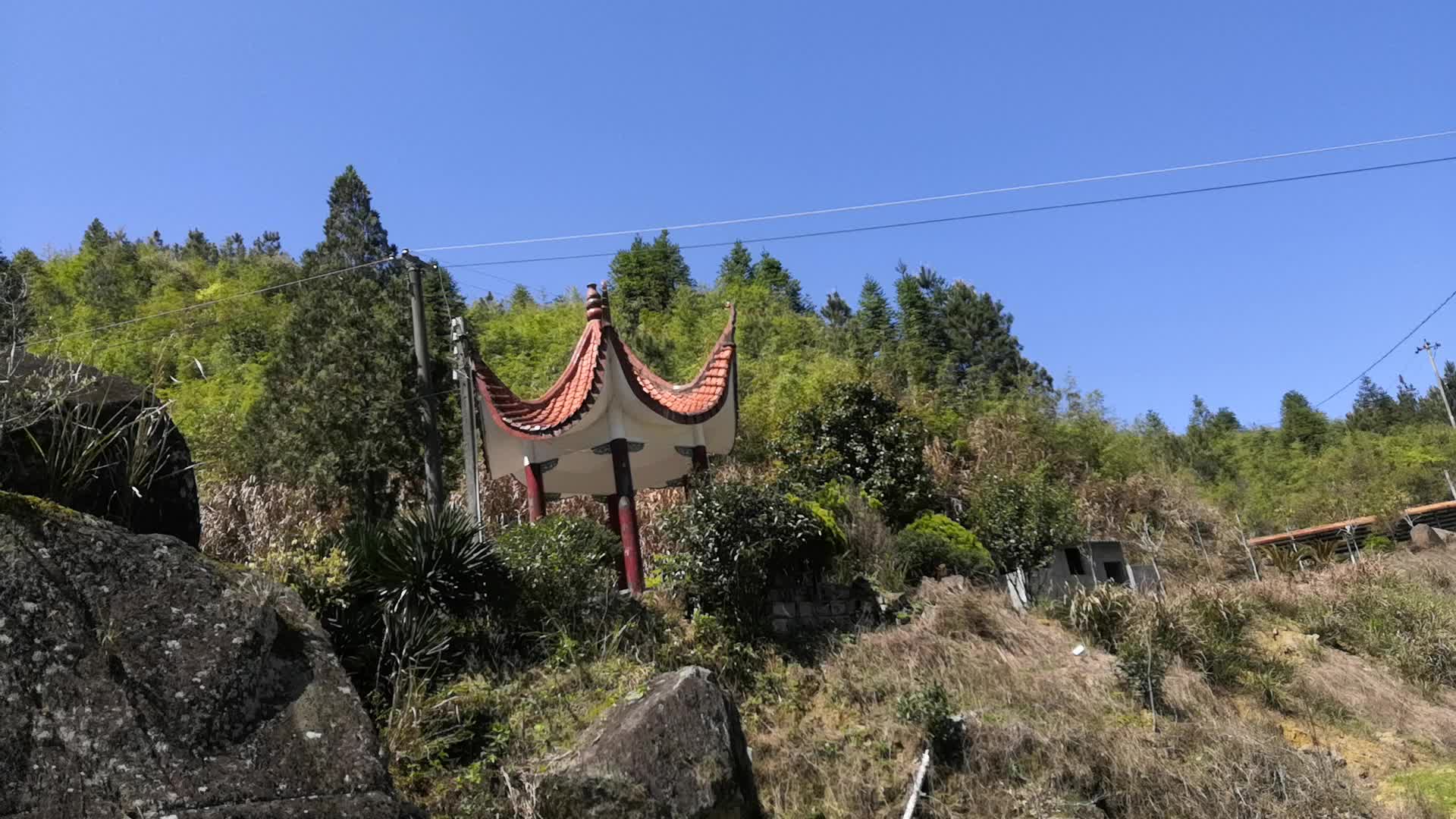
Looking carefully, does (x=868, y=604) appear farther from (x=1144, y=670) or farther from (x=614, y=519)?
(x=614, y=519)

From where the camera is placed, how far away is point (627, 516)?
42.2 feet

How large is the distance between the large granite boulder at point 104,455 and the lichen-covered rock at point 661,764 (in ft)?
11.1

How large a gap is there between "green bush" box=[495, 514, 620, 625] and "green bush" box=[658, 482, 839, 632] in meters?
0.89

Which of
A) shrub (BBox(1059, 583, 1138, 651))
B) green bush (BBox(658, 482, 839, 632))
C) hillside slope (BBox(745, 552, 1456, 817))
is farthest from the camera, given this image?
shrub (BBox(1059, 583, 1138, 651))

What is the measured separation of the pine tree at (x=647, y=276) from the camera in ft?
153

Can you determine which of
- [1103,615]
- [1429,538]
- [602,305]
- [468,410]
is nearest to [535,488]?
[468,410]

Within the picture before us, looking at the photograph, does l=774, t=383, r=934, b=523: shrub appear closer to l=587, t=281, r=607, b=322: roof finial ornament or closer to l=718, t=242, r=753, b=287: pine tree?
l=587, t=281, r=607, b=322: roof finial ornament

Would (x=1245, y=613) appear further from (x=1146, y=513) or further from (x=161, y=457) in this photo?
(x=161, y=457)

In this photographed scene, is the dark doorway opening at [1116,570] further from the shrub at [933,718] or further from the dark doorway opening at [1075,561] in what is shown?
the shrub at [933,718]

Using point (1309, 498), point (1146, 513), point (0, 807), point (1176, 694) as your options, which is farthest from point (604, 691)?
point (1309, 498)

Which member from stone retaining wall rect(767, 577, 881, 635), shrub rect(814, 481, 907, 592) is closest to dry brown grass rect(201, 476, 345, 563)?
shrub rect(814, 481, 907, 592)

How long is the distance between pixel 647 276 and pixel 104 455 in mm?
41527

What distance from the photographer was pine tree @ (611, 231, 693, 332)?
153ft

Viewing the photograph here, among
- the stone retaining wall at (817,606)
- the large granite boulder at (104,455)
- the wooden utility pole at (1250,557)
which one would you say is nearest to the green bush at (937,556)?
the stone retaining wall at (817,606)
